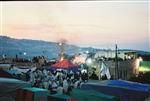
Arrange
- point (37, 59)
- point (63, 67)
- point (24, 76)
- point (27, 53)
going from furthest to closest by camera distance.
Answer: point (27, 53) → point (37, 59) → point (63, 67) → point (24, 76)

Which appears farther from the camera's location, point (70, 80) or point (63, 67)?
point (63, 67)

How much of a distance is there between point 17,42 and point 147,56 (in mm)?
11141

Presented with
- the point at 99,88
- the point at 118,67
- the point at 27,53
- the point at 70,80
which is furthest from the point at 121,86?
the point at 27,53

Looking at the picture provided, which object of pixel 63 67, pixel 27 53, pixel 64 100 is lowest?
pixel 64 100

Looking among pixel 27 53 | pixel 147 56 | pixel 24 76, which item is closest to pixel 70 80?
pixel 24 76

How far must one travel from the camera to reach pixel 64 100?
460cm

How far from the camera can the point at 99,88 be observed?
16.3 feet

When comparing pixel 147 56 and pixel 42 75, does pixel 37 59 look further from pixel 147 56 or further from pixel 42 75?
pixel 147 56

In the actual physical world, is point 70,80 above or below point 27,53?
below

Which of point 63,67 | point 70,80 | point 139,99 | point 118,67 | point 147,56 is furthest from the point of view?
point 147,56

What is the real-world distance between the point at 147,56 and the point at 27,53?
419 inches

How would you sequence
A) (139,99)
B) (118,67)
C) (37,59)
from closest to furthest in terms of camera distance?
(139,99), (37,59), (118,67)

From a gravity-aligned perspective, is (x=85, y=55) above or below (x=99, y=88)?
above

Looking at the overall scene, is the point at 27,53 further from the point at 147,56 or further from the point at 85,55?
the point at 147,56
